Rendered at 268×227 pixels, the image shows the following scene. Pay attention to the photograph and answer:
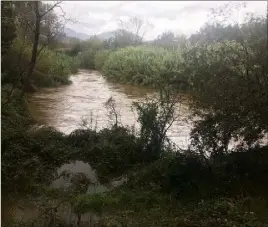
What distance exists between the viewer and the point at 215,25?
25.4 feet

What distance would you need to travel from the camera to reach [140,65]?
1992 cm

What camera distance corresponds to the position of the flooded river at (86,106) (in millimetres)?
9594

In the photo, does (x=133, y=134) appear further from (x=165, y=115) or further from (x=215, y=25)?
(x=215, y=25)

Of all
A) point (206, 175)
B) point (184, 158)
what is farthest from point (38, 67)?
point (206, 175)

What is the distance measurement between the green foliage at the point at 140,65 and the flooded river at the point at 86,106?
845 mm

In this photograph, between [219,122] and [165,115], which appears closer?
[219,122]

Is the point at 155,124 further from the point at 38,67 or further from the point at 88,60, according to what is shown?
the point at 88,60

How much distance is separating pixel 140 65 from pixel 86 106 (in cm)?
780

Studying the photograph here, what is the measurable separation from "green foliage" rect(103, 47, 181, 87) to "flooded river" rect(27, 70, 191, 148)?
85 centimetres

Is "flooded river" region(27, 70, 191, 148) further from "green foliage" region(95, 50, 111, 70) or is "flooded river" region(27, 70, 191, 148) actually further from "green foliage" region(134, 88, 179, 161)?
"green foliage" region(95, 50, 111, 70)

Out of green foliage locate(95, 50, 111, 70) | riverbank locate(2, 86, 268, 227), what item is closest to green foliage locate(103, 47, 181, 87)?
green foliage locate(95, 50, 111, 70)

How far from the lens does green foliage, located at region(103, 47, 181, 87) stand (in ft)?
59.9

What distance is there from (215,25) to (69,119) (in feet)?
16.1

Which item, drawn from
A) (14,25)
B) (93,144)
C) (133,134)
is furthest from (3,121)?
(14,25)
